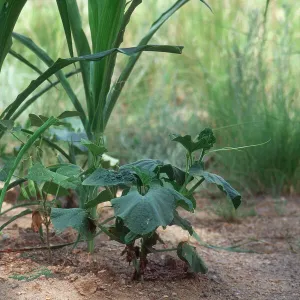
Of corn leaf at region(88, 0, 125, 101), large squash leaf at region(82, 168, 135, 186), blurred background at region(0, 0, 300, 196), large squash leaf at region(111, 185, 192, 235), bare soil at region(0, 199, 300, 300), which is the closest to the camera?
large squash leaf at region(111, 185, 192, 235)

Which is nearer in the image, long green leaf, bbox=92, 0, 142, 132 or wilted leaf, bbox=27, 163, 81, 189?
wilted leaf, bbox=27, 163, 81, 189

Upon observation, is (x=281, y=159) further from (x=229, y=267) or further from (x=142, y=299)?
Result: (x=142, y=299)

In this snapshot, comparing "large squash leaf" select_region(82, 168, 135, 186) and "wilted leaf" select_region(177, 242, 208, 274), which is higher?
"large squash leaf" select_region(82, 168, 135, 186)

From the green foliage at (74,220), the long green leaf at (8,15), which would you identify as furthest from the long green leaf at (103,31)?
the green foliage at (74,220)

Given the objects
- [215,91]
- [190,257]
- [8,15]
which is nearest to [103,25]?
[8,15]

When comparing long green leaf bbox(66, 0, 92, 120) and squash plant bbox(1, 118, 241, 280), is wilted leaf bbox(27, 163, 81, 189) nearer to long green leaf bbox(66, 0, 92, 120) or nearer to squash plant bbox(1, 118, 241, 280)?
squash plant bbox(1, 118, 241, 280)

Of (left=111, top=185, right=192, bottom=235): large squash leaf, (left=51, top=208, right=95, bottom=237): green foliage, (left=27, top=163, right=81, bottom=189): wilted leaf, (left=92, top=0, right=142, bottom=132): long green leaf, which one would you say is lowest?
(left=51, top=208, right=95, bottom=237): green foliage

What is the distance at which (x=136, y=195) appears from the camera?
1.68 metres

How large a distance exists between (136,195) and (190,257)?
0.32 meters

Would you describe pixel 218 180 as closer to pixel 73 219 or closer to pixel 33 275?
pixel 73 219

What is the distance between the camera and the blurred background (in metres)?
3.41

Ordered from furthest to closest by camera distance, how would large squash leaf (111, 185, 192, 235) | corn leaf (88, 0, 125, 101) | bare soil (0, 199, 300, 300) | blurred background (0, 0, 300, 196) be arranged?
blurred background (0, 0, 300, 196)
corn leaf (88, 0, 125, 101)
bare soil (0, 199, 300, 300)
large squash leaf (111, 185, 192, 235)

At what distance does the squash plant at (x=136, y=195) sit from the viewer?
1.63 metres

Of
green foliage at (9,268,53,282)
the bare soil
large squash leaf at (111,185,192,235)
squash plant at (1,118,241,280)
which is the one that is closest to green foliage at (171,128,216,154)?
squash plant at (1,118,241,280)
